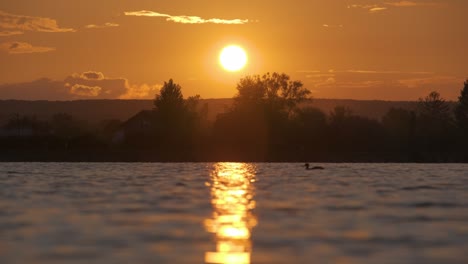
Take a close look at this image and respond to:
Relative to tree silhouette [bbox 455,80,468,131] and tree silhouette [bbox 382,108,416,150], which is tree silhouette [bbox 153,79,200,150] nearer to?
tree silhouette [bbox 382,108,416,150]

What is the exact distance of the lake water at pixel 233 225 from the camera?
21578 millimetres

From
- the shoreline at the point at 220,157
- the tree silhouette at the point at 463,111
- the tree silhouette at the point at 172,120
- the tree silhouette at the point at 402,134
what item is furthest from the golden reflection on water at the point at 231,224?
the tree silhouette at the point at 463,111

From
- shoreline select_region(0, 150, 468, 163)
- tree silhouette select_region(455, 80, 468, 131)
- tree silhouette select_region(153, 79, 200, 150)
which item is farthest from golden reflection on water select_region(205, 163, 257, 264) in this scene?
tree silhouette select_region(455, 80, 468, 131)

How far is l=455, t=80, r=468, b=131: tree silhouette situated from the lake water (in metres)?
104

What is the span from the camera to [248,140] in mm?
121938

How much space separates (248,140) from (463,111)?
172 feet

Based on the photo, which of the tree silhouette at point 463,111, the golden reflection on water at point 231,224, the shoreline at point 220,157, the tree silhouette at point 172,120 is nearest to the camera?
the golden reflection on water at point 231,224

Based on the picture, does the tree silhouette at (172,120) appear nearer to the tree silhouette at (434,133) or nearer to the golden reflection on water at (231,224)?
the tree silhouette at (434,133)

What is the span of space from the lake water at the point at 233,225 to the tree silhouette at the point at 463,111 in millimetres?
104209

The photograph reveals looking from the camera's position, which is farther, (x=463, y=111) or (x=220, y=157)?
(x=463, y=111)

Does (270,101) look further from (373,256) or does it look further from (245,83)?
(373,256)

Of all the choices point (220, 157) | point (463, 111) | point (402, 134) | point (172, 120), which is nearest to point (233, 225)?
point (220, 157)

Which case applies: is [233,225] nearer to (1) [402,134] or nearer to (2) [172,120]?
(2) [172,120]

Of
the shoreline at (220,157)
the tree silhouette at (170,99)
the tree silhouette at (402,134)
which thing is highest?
the tree silhouette at (170,99)
